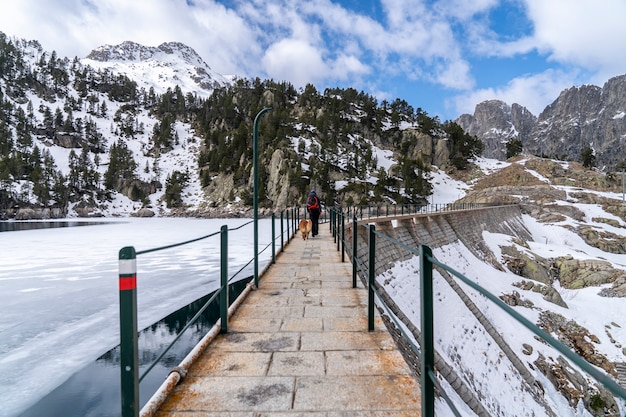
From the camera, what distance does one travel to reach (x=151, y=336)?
26.3ft

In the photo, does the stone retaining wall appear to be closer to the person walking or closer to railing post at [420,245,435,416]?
railing post at [420,245,435,416]

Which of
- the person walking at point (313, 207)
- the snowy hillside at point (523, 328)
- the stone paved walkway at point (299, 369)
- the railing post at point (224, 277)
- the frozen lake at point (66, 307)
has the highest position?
the person walking at point (313, 207)

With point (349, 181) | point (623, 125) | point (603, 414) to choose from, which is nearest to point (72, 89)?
point (349, 181)

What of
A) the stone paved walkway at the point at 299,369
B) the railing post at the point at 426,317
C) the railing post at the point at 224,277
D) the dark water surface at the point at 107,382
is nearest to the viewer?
the railing post at the point at 426,317

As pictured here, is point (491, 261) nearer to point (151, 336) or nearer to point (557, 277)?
point (557, 277)

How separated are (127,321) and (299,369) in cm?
204

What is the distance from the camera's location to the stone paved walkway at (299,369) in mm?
3004

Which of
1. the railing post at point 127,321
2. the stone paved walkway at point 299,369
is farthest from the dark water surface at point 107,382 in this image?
the railing post at point 127,321

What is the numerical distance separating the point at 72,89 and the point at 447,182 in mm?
166762

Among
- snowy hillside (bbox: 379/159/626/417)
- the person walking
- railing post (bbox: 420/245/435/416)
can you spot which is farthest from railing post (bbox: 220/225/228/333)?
the person walking

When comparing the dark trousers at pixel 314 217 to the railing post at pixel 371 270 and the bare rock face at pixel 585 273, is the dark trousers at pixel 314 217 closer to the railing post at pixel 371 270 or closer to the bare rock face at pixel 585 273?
the railing post at pixel 371 270

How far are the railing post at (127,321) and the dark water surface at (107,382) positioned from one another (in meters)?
4.40

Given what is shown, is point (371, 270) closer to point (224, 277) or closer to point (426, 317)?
point (224, 277)

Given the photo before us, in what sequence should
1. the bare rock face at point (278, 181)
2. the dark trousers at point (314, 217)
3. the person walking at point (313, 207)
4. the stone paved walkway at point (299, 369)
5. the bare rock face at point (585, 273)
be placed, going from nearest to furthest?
the stone paved walkway at point (299, 369) < the person walking at point (313, 207) < the dark trousers at point (314, 217) < the bare rock face at point (585, 273) < the bare rock face at point (278, 181)
